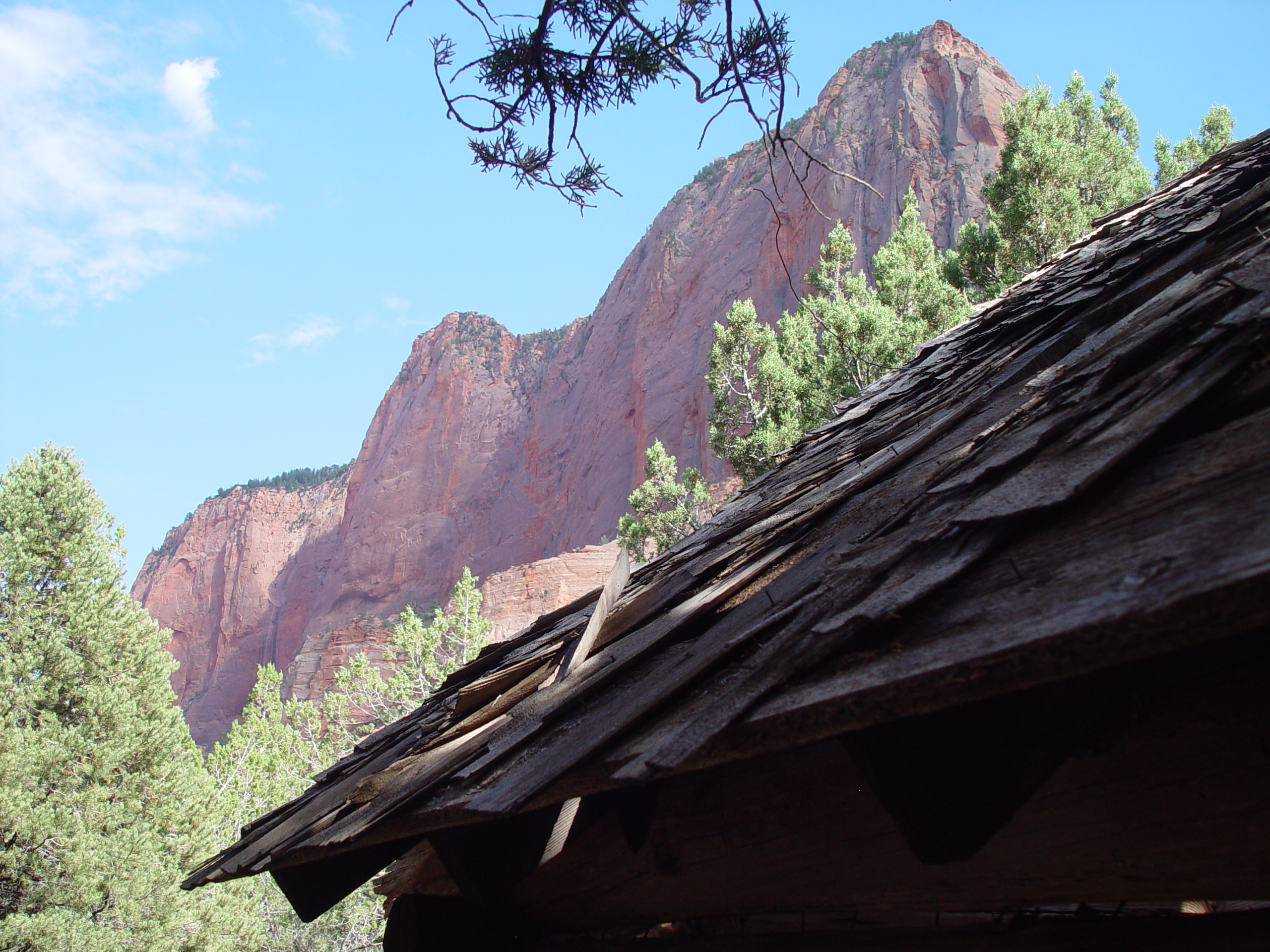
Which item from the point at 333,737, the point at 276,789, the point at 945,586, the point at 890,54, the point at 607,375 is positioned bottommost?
the point at 276,789

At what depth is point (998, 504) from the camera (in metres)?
1.04

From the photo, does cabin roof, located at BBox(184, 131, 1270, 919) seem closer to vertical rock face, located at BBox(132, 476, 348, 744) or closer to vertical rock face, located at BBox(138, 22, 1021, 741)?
→ vertical rock face, located at BBox(138, 22, 1021, 741)

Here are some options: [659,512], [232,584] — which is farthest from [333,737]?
[232,584]

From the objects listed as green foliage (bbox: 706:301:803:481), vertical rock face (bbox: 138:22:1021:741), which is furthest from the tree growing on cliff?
vertical rock face (bbox: 138:22:1021:741)

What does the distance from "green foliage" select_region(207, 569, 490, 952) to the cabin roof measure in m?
15.0

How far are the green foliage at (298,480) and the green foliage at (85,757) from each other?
5812cm

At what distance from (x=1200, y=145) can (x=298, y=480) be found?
7121 centimetres

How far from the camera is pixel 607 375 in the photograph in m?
52.5

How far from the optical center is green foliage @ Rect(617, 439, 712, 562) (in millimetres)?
16125

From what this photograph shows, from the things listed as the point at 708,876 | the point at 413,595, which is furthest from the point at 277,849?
the point at 413,595

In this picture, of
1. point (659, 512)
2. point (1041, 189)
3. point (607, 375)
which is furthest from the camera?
point (607, 375)

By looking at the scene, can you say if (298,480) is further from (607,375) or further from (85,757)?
(85,757)

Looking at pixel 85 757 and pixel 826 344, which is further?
pixel 826 344

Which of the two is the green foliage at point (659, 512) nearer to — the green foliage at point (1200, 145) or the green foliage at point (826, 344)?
the green foliage at point (826, 344)
